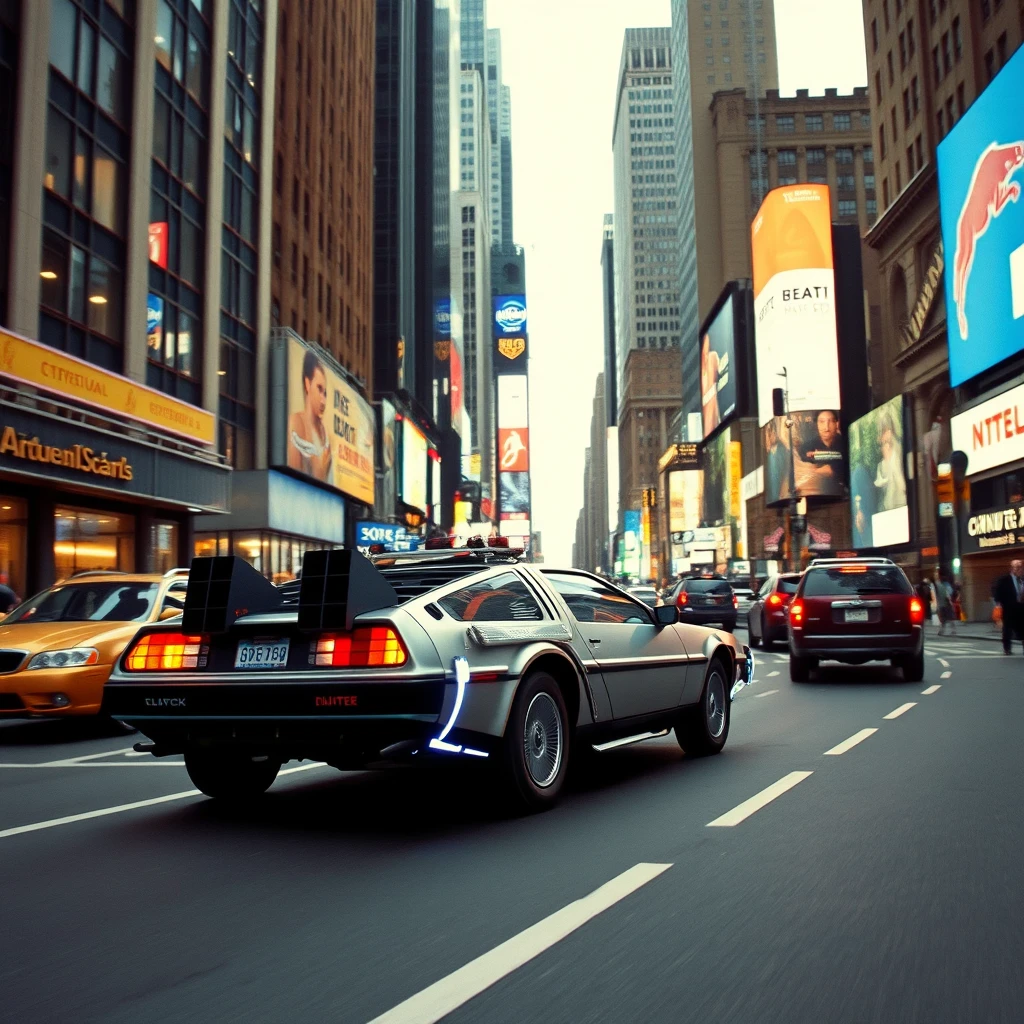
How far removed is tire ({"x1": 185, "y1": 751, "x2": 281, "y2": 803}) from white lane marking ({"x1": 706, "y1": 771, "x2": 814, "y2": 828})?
266cm

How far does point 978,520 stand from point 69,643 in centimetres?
3681

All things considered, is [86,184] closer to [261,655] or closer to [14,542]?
[14,542]

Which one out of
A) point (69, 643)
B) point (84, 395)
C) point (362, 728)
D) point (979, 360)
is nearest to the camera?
point (362, 728)

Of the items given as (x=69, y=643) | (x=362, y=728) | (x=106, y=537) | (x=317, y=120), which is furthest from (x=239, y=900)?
(x=317, y=120)

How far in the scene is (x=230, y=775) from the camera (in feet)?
21.6

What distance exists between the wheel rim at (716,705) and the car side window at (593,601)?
1005 mm

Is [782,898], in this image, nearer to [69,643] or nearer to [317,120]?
[69,643]

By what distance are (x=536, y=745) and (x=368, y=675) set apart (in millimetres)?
1235

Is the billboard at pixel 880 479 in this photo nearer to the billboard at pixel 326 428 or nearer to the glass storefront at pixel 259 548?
the billboard at pixel 326 428

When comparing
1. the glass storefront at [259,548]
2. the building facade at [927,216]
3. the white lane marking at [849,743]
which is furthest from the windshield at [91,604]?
the building facade at [927,216]

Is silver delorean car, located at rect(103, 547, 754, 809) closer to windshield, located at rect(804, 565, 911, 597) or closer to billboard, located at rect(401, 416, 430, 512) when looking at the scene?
windshield, located at rect(804, 565, 911, 597)

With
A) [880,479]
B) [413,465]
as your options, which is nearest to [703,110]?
[413,465]

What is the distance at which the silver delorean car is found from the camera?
18.0ft

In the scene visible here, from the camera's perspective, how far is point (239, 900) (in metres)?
4.34
